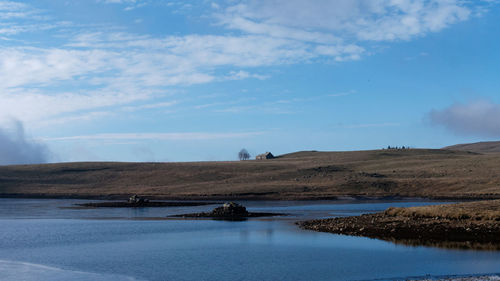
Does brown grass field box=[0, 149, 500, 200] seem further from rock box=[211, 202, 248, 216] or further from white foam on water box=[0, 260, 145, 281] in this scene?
white foam on water box=[0, 260, 145, 281]

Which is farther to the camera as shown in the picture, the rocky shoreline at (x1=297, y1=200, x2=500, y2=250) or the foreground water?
the rocky shoreline at (x1=297, y1=200, x2=500, y2=250)

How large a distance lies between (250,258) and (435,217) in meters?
16.9

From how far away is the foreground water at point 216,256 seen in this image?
25.1m

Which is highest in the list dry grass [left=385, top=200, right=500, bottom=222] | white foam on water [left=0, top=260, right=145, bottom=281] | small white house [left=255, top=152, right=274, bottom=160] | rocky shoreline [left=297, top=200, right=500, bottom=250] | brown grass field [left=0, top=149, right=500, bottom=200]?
small white house [left=255, top=152, right=274, bottom=160]

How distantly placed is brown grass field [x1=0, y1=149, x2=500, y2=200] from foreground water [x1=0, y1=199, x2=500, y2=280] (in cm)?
4666

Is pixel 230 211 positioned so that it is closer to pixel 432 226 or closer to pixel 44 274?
pixel 432 226

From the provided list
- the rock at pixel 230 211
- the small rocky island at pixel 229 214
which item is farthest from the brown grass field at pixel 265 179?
the small rocky island at pixel 229 214

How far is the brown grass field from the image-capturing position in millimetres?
90287

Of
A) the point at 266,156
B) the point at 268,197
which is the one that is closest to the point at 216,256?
the point at 268,197

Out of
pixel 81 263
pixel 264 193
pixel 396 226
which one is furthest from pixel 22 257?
pixel 264 193

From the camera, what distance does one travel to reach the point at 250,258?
97.5ft

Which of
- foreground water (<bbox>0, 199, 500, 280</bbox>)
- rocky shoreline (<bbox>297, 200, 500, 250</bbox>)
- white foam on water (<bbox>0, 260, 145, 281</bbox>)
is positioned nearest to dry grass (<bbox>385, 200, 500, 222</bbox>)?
rocky shoreline (<bbox>297, 200, 500, 250</bbox>)

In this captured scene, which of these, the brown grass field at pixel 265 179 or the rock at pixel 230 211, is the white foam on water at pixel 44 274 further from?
the brown grass field at pixel 265 179

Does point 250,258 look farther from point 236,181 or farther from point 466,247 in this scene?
point 236,181
